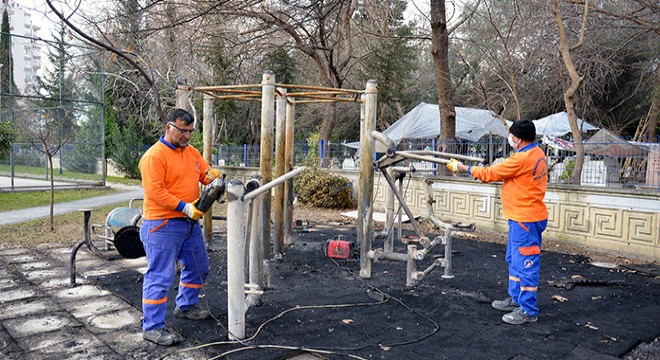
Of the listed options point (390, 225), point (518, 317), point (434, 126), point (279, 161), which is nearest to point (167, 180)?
point (279, 161)

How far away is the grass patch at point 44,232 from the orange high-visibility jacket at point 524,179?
232 inches

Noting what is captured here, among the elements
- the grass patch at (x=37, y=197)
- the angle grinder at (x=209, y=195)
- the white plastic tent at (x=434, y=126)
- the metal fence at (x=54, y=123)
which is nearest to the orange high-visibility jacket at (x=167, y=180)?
the angle grinder at (x=209, y=195)

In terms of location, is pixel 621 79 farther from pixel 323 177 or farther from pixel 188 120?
pixel 188 120

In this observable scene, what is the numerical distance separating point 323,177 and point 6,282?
23.9 feet

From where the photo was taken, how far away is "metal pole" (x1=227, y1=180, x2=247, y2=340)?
351 cm

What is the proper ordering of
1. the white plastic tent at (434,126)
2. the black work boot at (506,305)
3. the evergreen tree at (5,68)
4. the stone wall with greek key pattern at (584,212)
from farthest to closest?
the white plastic tent at (434,126) → the evergreen tree at (5,68) → the stone wall with greek key pattern at (584,212) → the black work boot at (506,305)

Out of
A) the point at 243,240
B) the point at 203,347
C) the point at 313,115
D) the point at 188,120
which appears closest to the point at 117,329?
the point at 203,347

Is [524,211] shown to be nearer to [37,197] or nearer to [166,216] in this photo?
[166,216]

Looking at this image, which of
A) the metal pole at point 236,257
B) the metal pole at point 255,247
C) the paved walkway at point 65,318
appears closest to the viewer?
the paved walkway at point 65,318

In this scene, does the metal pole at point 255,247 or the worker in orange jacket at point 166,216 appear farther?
the metal pole at point 255,247


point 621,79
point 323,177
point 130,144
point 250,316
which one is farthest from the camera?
point 130,144

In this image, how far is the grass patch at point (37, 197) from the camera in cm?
1109

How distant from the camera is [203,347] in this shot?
347 cm

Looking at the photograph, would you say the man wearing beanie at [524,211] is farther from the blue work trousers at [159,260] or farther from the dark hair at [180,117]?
the blue work trousers at [159,260]
